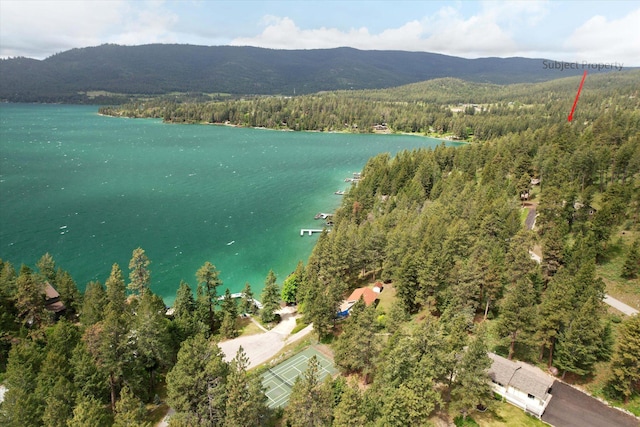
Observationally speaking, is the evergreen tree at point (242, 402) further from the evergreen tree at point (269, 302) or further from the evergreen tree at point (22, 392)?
the evergreen tree at point (269, 302)

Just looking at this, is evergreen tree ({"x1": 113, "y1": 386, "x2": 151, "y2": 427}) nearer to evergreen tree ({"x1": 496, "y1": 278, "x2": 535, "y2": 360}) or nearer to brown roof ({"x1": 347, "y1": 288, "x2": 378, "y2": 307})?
brown roof ({"x1": 347, "y1": 288, "x2": 378, "y2": 307})

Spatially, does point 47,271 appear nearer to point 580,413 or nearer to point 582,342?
point 580,413

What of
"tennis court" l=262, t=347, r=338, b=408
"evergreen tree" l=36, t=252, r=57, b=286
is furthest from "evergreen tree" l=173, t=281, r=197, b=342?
"evergreen tree" l=36, t=252, r=57, b=286

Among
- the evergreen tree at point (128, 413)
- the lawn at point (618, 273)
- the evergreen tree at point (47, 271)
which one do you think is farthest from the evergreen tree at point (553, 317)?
the evergreen tree at point (47, 271)

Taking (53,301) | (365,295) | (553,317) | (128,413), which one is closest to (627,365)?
(553,317)

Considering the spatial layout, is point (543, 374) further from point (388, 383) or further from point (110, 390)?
point (110, 390)

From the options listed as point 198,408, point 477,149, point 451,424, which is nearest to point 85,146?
point 477,149
